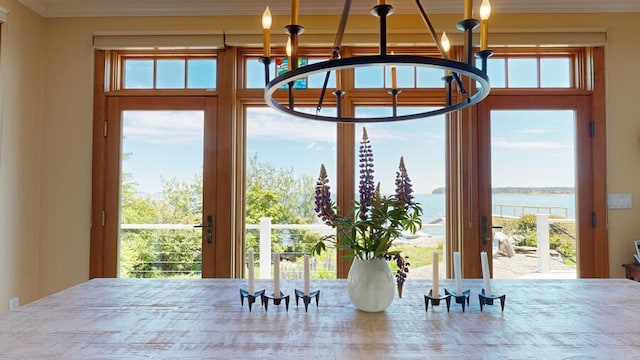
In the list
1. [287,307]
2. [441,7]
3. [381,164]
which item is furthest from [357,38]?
[287,307]

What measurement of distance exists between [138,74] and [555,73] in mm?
3282

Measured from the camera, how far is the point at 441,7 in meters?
2.91

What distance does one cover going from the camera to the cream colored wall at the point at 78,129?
2.89 meters

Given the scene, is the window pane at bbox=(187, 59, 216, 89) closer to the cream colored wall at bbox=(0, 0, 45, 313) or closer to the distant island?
the cream colored wall at bbox=(0, 0, 45, 313)

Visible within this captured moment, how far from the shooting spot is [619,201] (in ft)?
9.49

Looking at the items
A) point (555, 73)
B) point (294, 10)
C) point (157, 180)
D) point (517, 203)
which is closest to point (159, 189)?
point (157, 180)

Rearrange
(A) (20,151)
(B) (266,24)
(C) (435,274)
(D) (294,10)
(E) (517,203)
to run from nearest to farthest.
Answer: (D) (294,10), (B) (266,24), (C) (435,274), (A) (20,151), (E) (517,203)

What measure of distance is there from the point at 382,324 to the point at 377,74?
2.25 metres

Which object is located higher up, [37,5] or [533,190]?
[37,5]

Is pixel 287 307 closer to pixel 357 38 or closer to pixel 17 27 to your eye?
pixel 357 38

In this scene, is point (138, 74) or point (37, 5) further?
point (138, 74)

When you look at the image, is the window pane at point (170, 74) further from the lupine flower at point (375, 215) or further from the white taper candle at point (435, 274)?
the white taper candle at point (435, 274)

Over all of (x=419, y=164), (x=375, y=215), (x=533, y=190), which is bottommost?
(x=375, y=215)

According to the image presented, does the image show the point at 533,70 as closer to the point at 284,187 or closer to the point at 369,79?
the point at 369,79
